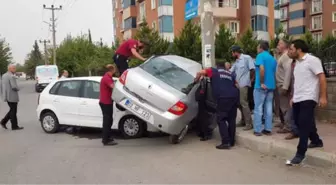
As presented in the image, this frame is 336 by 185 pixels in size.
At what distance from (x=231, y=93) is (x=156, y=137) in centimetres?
245

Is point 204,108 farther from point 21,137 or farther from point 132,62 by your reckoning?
point 132,62

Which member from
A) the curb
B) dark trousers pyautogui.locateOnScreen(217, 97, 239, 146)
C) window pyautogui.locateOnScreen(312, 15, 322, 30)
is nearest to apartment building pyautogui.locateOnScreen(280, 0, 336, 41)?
window pyautogui.locateOnScreen(312, 15, 322, 30)

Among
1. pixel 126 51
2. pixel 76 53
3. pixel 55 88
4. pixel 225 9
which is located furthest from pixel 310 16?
pixel 55 88

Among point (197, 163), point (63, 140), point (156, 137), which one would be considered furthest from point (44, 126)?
point (197, 163)

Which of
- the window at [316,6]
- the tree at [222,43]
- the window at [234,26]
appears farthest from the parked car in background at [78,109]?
the window at [316,6]

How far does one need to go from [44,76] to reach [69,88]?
2371 centimetres

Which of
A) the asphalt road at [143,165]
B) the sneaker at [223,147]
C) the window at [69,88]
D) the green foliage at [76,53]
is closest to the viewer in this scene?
the asphalt road at [143,165]

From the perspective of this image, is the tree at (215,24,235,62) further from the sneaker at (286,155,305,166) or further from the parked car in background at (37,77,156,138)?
the sneaker at (286,155,305,166)

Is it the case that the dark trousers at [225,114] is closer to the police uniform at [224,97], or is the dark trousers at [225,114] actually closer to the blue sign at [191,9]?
the police uniform at [224,97]

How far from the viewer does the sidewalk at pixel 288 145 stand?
5.50m

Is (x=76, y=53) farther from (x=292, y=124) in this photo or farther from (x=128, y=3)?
(x=292, y=124)

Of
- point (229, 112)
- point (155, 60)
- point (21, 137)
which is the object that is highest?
point (155, 60)

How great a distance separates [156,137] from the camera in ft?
28.0

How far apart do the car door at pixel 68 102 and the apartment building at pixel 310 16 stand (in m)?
56.2
